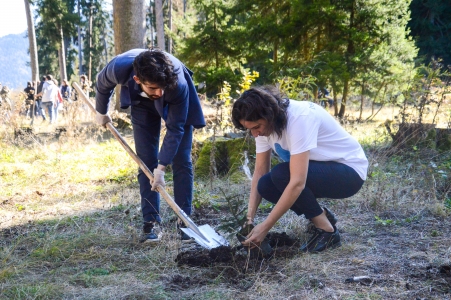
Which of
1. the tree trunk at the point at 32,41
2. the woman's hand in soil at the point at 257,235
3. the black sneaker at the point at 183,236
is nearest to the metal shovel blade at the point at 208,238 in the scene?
the black sneaker at the point at 183,236

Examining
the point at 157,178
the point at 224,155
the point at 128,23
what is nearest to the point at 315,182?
the point at 157,178

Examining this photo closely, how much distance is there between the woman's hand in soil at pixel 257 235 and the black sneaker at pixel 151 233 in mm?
924

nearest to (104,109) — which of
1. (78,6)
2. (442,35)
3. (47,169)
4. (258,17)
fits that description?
(47,169)

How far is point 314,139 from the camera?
2.68 m

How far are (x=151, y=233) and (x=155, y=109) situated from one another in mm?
972

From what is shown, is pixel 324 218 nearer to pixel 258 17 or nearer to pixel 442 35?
pixel 258 17

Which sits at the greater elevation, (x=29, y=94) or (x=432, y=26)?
(x=432, y=26)

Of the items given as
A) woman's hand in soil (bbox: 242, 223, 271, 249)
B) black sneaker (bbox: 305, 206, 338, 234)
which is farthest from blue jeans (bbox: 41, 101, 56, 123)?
woman's hand in soil (bbox: 242, 223, 271, 249)

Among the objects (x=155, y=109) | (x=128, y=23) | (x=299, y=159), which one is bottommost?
(x=299, y=159)

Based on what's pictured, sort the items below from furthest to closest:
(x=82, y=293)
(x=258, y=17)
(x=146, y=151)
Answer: (x=258, y=17) < (x=146, y=151) < (x=82, y=293)

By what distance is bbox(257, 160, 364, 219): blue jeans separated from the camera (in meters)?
2.97

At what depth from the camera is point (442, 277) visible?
260 centimetres

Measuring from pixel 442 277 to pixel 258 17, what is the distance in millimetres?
10947

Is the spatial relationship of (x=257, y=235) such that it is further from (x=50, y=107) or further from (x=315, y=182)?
(x=50, y=107)
